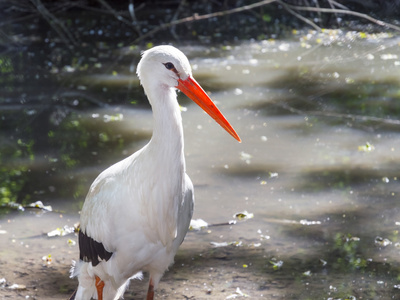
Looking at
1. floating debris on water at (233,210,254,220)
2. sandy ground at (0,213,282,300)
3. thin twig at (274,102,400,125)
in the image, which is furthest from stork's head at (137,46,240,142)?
thin twig at (274,102,400,125)

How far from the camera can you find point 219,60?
9.71 m

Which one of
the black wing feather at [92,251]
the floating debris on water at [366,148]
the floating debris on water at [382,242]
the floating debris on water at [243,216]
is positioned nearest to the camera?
the black wing feather at [92,251]

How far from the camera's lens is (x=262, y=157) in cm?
582

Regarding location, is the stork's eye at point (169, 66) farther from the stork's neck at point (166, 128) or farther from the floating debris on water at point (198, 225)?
the floating debris on water at point (198, 225)

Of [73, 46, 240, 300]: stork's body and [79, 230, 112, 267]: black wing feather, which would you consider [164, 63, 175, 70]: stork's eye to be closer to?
[73, 46, 240, 300]: stork's body

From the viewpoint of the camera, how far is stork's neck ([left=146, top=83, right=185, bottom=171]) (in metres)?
2.89

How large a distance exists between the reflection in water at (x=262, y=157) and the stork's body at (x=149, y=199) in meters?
0.66

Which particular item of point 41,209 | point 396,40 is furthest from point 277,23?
point 41,209

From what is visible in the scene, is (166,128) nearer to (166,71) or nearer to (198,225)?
(166,71)

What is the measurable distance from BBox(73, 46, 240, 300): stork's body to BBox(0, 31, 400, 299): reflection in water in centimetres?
66

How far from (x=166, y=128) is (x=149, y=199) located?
35cm

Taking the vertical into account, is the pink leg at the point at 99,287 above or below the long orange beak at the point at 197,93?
below

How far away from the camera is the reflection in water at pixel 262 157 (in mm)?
3975

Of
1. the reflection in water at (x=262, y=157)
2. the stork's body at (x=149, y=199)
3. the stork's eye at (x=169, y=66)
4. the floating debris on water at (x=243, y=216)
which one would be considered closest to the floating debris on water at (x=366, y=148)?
the reflection in water at (x=262, y=157)
